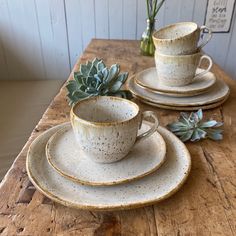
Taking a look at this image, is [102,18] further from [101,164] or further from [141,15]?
[101,164]

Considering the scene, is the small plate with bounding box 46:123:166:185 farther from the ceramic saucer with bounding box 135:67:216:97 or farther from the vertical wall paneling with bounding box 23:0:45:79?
the vertical wall paneling with bounding box 23:0:45:79

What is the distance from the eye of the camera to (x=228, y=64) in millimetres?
2037

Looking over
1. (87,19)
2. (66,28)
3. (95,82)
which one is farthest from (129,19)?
(95,82)

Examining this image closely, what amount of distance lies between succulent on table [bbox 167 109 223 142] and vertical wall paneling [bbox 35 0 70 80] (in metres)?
1.43

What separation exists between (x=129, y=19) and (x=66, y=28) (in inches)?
16.5

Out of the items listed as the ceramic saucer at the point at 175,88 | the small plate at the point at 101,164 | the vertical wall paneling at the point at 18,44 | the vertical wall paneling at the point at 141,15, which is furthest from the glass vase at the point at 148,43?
the vertical wall paneling at the point at 18,44

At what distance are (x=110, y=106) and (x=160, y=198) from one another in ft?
0.66

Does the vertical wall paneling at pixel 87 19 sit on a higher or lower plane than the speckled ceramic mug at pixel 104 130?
lower

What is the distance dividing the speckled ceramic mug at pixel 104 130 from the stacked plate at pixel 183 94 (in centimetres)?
25

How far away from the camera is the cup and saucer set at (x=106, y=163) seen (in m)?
0.45

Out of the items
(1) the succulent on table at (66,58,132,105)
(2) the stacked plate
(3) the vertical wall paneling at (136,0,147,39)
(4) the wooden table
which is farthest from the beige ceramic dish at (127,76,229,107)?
(3) the vertical wall paneling at (136,0,147,39)

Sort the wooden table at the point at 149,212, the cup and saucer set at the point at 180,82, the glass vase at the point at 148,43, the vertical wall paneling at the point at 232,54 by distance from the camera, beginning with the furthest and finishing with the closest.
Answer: the vertical wall paneling at the point at 232,54
the glass vase at the point at 148,43
the cup and saucer set at the point at 180,82
the wooden table at the point at 149,212

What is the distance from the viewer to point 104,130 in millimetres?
451

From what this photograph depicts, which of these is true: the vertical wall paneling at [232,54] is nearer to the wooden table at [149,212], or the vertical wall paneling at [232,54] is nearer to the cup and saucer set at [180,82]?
the cup and saucer set at [180,82]
